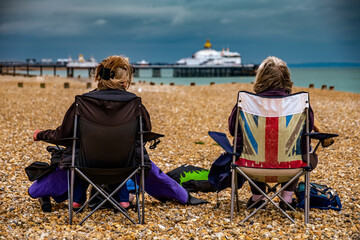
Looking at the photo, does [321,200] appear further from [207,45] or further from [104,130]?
[207,45]

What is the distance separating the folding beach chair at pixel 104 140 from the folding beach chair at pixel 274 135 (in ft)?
2.52

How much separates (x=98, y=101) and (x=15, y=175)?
7.38 ft

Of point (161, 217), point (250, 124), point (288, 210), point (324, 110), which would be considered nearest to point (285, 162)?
point (250, 124)

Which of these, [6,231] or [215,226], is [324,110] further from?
[6,231]

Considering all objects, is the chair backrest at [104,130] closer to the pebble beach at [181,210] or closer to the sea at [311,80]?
the pebble beach at [181,210]

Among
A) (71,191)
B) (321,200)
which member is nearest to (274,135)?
(321,200)

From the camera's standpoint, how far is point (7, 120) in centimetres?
886

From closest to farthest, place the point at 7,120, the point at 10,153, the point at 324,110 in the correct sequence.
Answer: the point at 10,153 → the point at 7,120 → the point at 324,110

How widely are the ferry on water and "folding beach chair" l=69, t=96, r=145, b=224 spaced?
112128 mm

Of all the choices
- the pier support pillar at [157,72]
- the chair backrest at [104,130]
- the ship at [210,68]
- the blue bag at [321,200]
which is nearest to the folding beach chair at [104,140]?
the chair backrest at [104,130]

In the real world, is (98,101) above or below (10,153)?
above

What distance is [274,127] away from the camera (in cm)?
317

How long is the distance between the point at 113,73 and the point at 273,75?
1.20m

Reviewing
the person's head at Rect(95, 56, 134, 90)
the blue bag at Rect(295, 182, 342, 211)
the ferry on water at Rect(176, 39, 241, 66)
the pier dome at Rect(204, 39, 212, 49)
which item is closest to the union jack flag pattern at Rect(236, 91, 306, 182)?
the blue bag at Rect(295, 182, 342, 211)
